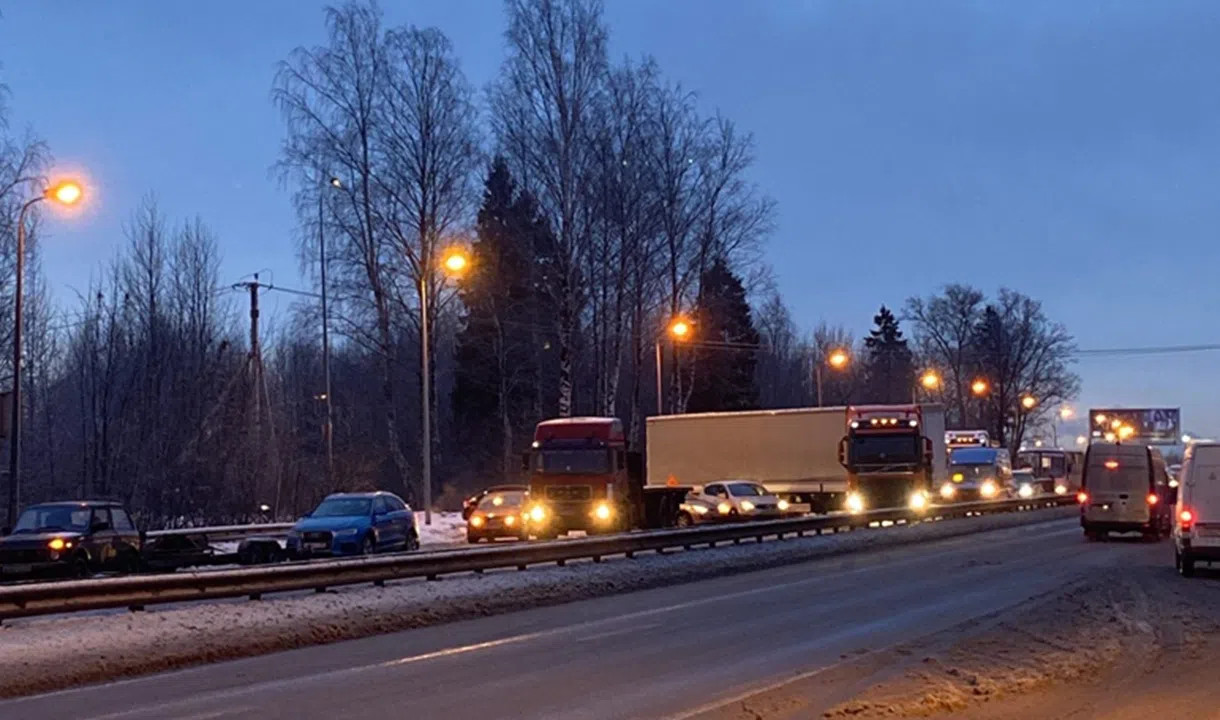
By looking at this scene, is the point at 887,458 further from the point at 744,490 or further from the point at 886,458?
the point at 744,490

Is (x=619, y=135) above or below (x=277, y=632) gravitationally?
above

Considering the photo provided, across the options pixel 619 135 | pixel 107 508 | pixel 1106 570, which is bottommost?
pixel 1106 570

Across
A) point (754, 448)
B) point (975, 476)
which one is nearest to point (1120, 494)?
point (754, 448)

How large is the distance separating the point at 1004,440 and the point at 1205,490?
98261 millimetres

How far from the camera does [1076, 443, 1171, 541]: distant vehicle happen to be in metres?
37.7

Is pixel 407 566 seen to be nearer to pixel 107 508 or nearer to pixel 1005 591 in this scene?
pixel 107 508

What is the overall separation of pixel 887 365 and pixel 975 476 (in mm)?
70336

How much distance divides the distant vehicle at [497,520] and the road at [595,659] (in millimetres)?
13132

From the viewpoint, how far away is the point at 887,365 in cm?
13200

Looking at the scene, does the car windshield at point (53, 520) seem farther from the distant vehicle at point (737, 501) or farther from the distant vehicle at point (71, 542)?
the distant vehicle at point (737, 501)

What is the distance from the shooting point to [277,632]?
16.9 m

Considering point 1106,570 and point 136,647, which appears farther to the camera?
point 1106,570

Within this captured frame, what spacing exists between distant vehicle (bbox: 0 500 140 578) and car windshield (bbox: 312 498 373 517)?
436 centimetres

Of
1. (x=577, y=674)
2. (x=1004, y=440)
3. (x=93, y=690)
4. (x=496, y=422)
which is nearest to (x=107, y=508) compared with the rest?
(x=93, y=690)
